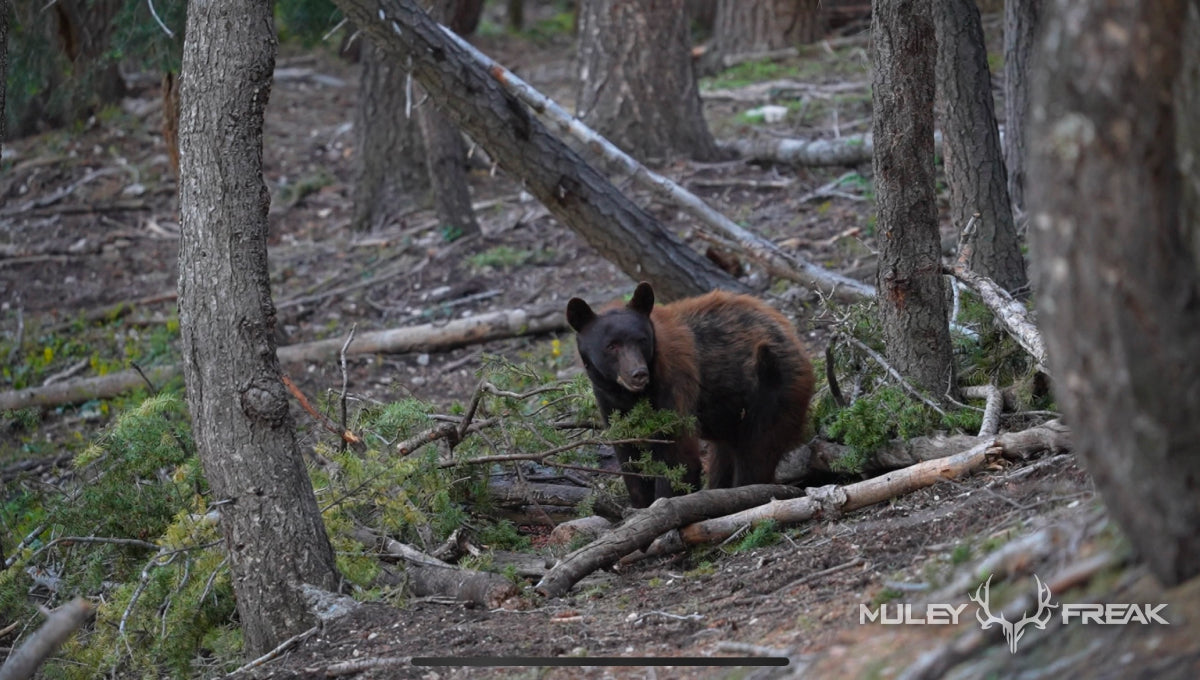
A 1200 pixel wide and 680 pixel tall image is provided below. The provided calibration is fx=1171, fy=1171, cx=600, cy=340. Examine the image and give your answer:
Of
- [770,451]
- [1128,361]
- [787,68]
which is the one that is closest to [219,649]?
[770,451]

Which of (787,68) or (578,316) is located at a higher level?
(787,68)

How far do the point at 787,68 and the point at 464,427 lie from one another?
12154mm

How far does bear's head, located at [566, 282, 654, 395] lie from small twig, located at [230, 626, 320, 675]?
7.88 ft

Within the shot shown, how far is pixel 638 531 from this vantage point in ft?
20.1

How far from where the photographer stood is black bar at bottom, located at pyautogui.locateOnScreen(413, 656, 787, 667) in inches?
173

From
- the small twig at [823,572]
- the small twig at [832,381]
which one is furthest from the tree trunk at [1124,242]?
the small twig at [832,381]

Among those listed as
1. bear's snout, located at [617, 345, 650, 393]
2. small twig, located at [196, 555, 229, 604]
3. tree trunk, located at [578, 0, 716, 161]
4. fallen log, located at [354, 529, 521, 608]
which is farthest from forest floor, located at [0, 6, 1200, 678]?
bear's snout, located at [617, 345, 650, 393]

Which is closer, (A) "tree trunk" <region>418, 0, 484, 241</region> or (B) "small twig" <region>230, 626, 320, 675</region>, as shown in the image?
(B) "small twig" <region>230, 626, 320, 675</region>

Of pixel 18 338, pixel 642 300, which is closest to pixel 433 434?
pixel 642 300

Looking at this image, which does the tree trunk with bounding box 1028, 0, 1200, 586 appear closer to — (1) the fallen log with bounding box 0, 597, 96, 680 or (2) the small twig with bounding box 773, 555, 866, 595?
(2) the small twig with bounding box 773, 555, 866, 595

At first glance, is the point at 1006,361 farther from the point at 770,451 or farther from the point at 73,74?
the point at 73,74

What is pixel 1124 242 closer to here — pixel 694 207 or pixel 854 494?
pixel 854 494

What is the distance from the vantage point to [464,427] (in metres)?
7.43

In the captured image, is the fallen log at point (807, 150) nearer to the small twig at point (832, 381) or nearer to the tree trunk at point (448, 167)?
the tree trunk at point (448, 167)
